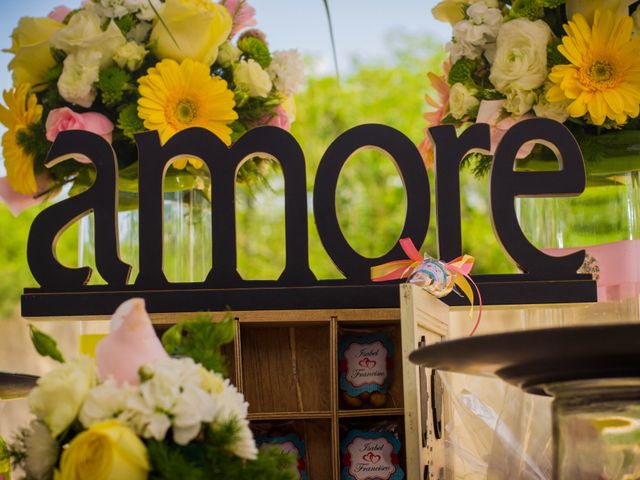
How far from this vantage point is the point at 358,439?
184 centimetres

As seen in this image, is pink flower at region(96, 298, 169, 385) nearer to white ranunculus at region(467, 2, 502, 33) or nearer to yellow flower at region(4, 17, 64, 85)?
white ranunculus at region(467, 2, 502, 33)

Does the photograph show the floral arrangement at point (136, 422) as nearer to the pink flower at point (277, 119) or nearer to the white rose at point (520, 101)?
the white rose at point (520, 101)

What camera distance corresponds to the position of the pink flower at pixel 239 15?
2.45 meters

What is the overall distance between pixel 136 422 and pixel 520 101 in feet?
4.36

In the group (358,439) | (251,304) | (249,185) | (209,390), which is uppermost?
(249,185)

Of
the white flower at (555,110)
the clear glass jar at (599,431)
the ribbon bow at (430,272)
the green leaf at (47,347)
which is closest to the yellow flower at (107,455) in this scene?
the green leaf at (47,347)

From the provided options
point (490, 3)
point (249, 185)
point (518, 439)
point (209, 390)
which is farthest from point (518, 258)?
point (209, 390)

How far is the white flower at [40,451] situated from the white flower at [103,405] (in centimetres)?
4

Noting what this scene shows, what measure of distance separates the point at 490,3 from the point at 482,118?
25 centimetres

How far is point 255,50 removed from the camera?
7.84ft

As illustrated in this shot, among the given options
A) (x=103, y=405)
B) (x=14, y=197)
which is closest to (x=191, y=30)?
(x=14, y=197)

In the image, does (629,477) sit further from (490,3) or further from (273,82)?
(273,82)

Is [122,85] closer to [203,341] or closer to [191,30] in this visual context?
[191,30]

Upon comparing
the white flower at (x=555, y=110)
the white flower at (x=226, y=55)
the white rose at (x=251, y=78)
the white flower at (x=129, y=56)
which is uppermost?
the white flower at (x=226, y=55)
